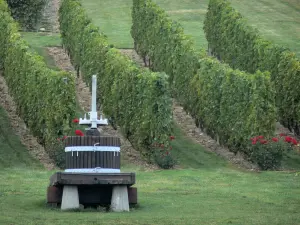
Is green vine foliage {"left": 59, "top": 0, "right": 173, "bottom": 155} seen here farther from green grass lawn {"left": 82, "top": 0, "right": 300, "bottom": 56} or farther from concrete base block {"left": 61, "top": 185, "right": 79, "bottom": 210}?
concrete base block {"left": 61, "top": 185, "right": 79, "bottom": 210}

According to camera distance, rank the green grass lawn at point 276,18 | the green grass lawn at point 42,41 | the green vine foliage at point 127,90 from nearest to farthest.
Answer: the green vine foliage at point 127,90 < the green grass lawn at point 42,41 < the green grass lawn at point 276,18

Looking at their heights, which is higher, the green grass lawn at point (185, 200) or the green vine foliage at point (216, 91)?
the green grass lawn at point (185, 200)

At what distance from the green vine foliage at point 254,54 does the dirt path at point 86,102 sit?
A: 5.84 m

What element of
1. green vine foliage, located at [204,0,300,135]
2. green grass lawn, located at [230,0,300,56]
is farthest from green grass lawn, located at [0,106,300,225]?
green grass lawn, located at [230,0,300,56]

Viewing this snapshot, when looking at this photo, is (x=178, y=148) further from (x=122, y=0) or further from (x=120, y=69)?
(x=122, y=0)

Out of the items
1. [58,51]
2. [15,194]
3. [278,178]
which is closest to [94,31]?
[58,51]

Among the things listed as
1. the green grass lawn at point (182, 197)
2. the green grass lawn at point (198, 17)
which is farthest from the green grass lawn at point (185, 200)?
the green grass lawn at point (198, 17)

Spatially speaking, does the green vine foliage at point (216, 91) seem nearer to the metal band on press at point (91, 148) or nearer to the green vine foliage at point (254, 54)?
the green vine foliage at point (254, 54)

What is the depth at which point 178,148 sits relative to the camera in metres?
31.4

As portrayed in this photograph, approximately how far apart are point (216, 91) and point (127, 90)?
114 inches

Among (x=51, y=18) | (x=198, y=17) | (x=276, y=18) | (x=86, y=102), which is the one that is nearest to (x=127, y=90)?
(x=86, y=102)

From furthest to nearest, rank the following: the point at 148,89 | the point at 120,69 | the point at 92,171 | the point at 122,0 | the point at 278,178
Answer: the point at 122,0 < the point at 120,69 < the point at 148,89 < the point at 278,178 < the point at 92,171

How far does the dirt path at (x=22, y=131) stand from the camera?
29572 mm

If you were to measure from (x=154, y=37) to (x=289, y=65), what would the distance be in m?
7.75
